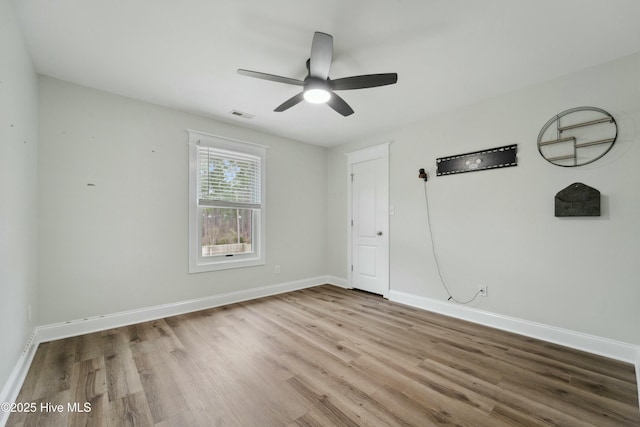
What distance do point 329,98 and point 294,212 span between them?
8.49 feet

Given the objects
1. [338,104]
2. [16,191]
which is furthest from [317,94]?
[16,191]

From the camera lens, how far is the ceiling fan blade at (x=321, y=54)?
1.83 meters

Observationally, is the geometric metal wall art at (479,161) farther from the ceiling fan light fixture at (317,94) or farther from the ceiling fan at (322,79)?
the ceiling fan light fixture at (317,94)

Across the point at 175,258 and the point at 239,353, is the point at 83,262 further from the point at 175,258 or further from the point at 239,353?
the point at 239,353

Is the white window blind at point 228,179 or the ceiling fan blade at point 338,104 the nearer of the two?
the ceiling fan blade at point 338,104

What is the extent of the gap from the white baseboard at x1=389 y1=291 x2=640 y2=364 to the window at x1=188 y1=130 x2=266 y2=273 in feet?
8.60

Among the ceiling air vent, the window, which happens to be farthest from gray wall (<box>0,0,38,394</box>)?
the ceiling air vent

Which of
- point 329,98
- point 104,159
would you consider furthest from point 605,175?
point 104,159

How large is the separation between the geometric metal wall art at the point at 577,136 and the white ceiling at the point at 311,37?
45 cm

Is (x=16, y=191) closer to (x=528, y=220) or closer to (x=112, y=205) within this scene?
(x=112, y=205)

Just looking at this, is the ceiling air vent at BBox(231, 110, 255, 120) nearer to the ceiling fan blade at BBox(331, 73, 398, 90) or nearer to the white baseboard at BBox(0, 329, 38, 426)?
the ceiling fan blade at BBox(331, 73, 398, 90)

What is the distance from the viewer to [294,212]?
475cm

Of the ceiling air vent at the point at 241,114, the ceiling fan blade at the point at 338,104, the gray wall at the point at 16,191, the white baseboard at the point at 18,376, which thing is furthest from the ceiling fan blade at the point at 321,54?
the white baseboard at the point at 18,376

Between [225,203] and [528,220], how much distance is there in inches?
148
